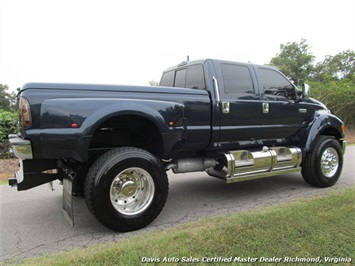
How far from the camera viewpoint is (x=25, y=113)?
3105 mm

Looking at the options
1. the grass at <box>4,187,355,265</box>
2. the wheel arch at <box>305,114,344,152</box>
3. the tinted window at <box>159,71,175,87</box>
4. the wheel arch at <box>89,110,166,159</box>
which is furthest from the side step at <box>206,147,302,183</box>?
the tinted window at <box>159,71,175,87</box>

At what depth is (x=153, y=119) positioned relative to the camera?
366 cm

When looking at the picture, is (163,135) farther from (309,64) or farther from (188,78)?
(309,64)

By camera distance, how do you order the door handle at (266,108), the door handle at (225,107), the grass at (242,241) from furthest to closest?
the door handle at (266,108), the door handle at (225,107), the grass at (242,241)

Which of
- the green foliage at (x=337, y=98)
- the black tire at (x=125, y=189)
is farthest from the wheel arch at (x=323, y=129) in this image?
the green foliage at (x=337, y=98)

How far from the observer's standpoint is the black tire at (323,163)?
522 centimetres

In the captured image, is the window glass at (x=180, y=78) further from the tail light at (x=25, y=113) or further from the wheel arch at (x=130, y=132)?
the tail light at (x=25, y=113)

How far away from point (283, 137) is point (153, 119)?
2794mm

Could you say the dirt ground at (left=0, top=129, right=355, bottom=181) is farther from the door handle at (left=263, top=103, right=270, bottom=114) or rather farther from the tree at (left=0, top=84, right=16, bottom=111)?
the tree at (left=0, top=84, right=16, bottom=111)

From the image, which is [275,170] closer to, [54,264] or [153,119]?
[153,119]

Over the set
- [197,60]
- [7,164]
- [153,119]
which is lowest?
[7,164]

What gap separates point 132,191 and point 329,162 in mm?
3981

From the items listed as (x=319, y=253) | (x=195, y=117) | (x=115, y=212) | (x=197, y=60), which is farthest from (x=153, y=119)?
(x=319, y=253)

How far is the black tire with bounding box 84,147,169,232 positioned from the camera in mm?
3215
